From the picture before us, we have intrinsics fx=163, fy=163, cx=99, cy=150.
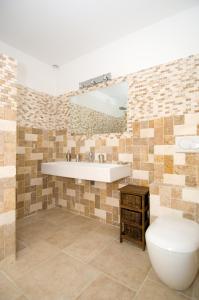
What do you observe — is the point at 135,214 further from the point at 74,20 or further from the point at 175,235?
the point at 74,20

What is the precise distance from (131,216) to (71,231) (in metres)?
0.86

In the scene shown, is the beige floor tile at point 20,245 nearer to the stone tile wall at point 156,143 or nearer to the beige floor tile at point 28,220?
the beige floor tile at point 28,220

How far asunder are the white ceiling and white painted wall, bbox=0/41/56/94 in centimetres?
10

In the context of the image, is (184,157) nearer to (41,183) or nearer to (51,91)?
(41,183)

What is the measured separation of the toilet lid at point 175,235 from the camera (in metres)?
1.10

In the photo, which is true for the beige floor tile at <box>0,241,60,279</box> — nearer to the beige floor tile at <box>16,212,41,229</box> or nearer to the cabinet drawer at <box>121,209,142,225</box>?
the beige floor tile at <box>16,212,41,229</box>

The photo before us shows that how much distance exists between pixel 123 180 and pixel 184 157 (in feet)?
2.57

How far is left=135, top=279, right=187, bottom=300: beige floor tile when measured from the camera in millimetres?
1165

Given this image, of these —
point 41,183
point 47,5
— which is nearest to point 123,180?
point 41,183

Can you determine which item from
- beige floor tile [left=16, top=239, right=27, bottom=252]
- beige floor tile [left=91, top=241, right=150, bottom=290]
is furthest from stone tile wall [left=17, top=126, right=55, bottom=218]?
beige floor tile [left=91, top=241, right=150, bottom=290]

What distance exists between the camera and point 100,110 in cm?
239

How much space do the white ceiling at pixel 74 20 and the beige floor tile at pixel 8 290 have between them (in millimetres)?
2581

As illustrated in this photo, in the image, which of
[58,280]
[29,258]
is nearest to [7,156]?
[29,258]

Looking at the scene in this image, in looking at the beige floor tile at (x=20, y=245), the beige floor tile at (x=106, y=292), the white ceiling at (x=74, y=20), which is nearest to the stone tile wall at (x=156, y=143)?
the white ceiling at (x=74, y=20)
